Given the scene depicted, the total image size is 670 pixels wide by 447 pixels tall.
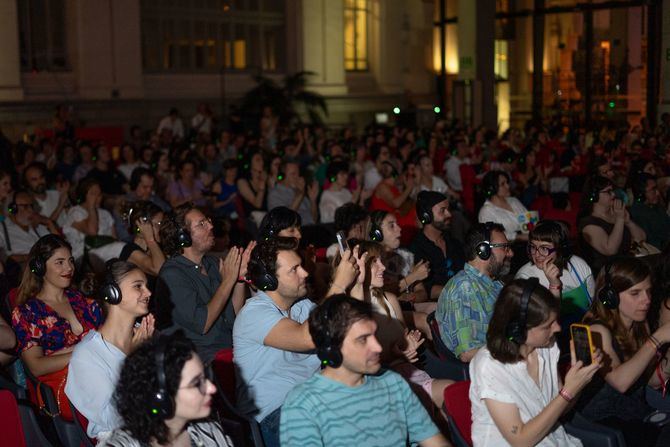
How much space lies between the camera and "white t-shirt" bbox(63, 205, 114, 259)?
321 inches

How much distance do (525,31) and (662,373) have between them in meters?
17.9

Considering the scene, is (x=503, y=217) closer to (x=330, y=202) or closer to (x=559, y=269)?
(x=330, y=202)

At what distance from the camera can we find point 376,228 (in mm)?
Answer: 6129

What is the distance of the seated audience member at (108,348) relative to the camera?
3.97 m

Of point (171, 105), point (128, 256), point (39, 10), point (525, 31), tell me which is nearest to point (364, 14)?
point (525, 31)

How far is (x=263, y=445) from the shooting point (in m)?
Answer: 4.17

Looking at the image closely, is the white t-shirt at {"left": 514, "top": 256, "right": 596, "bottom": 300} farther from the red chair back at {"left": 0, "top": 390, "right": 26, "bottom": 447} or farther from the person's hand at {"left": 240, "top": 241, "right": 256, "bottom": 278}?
the red chair back at {"left": 0, "top": 390, "right": 26, "bottom": 447}

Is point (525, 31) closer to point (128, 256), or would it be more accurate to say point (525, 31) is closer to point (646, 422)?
point (128, 256)

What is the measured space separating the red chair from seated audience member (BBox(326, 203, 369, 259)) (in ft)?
7.77

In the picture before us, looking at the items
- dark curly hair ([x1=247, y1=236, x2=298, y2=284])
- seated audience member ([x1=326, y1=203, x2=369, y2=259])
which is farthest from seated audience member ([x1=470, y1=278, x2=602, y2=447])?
seated audience member ([x1=326, y1=203, x2=369, y2=259])

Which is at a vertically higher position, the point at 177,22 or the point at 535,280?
the point at 177,22

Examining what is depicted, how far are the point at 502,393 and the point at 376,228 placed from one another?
261 centimetres

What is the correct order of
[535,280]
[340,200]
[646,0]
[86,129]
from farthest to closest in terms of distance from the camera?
[646,0]
[86,129]
[340,200]
[535,280]

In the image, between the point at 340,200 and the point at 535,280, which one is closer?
the point at 535,280
